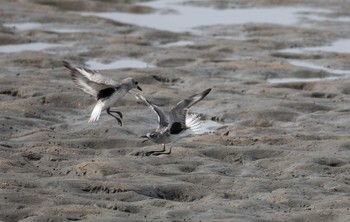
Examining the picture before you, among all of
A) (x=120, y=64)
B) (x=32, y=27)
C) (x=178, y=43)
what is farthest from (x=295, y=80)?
(x=32, y=27)

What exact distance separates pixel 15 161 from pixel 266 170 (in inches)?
127

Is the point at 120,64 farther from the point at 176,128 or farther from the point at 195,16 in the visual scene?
the point at 176,128

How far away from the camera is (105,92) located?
14.4 m

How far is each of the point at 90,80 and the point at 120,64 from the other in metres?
7.08

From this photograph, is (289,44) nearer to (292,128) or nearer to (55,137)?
(292,128)

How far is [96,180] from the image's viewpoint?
41.5ft

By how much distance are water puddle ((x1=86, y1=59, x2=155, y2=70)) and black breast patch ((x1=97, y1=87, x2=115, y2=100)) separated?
619cm

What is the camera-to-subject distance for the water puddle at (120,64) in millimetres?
20875

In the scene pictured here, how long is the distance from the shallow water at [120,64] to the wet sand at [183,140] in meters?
0.19

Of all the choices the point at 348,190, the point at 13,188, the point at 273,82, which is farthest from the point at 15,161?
the point at 273,82

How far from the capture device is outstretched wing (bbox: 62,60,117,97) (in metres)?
14.1

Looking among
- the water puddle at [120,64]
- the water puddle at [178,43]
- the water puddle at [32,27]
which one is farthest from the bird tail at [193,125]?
the water puddle at [32,27]

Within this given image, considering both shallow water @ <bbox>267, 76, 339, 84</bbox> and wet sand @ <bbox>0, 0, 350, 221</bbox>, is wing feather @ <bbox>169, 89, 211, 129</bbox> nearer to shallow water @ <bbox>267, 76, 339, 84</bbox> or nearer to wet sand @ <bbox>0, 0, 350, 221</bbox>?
wet sand @ <bbox>0, 0, 350, 221</bbox>

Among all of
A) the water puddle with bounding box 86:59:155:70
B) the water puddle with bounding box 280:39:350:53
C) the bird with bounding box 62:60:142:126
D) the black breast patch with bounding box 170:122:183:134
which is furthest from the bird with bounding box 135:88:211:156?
the water puddle with bounding box 280:39:350:53
